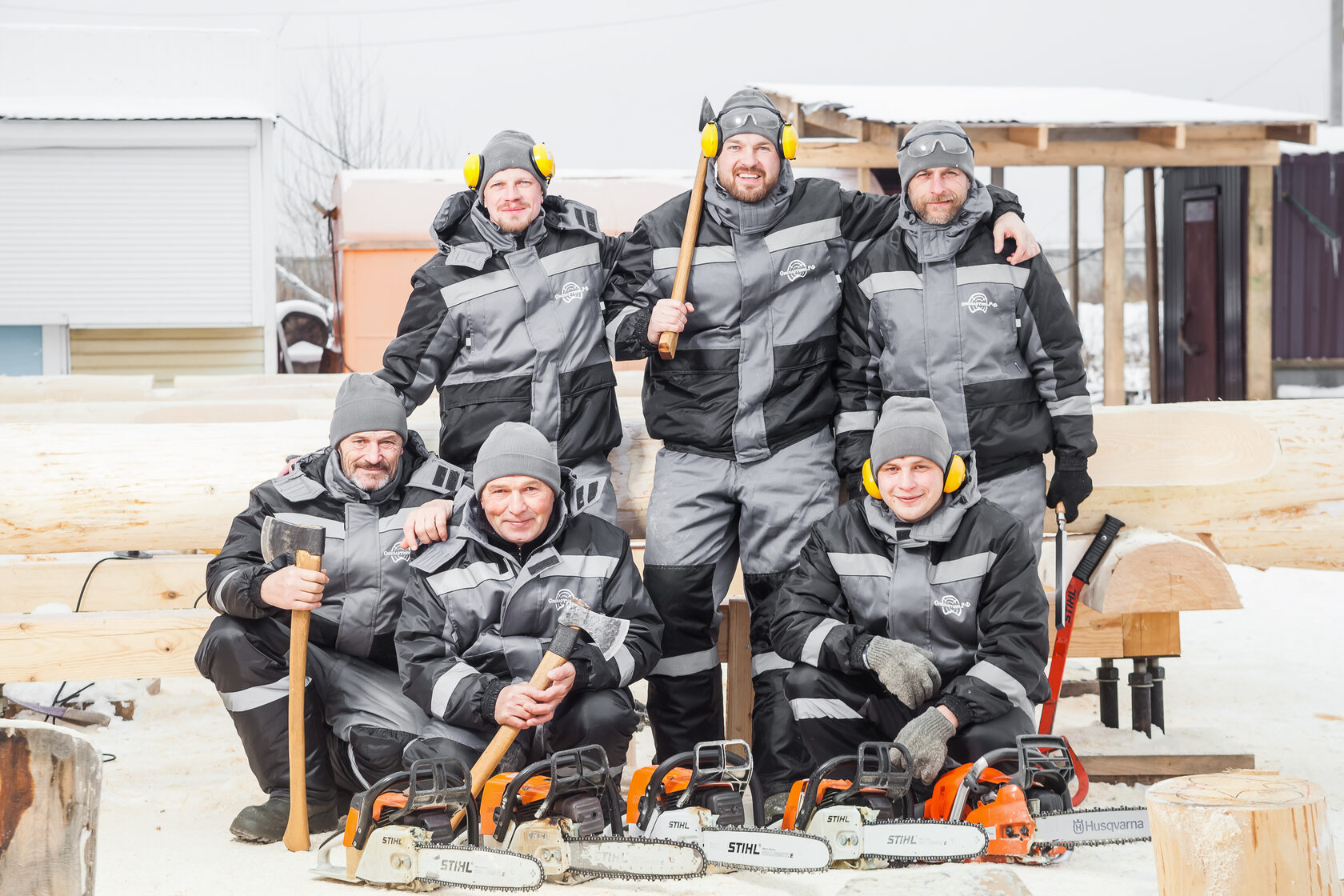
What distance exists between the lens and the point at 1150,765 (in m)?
4.59

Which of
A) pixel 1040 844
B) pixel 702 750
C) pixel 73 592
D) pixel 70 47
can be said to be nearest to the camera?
pixel 1040 844

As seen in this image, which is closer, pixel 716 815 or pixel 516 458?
pixel 716 815

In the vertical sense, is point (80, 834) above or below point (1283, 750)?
above

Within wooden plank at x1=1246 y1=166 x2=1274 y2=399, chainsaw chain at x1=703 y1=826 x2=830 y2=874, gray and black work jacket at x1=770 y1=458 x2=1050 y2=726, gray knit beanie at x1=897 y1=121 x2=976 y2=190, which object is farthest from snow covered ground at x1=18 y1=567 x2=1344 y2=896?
wooden plank at x1=1246 y1=166 x2=1274 y2=399

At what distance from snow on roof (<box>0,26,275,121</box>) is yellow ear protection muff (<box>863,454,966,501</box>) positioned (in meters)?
13.4

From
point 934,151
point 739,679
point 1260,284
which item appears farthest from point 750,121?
point 1260,284

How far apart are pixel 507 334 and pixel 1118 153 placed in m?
8.10

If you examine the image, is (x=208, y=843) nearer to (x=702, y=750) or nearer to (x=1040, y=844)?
(x=702, y=750)

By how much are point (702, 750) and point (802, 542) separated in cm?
80

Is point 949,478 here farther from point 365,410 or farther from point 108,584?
point 108,584

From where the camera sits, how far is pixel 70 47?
1541cm

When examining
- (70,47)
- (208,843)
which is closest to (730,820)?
(208,843)

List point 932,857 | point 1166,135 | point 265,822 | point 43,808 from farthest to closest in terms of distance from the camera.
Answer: point 1166,135 < point 265,822 < point 932,857 < point 43,808

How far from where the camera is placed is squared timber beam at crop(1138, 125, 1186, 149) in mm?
10062
